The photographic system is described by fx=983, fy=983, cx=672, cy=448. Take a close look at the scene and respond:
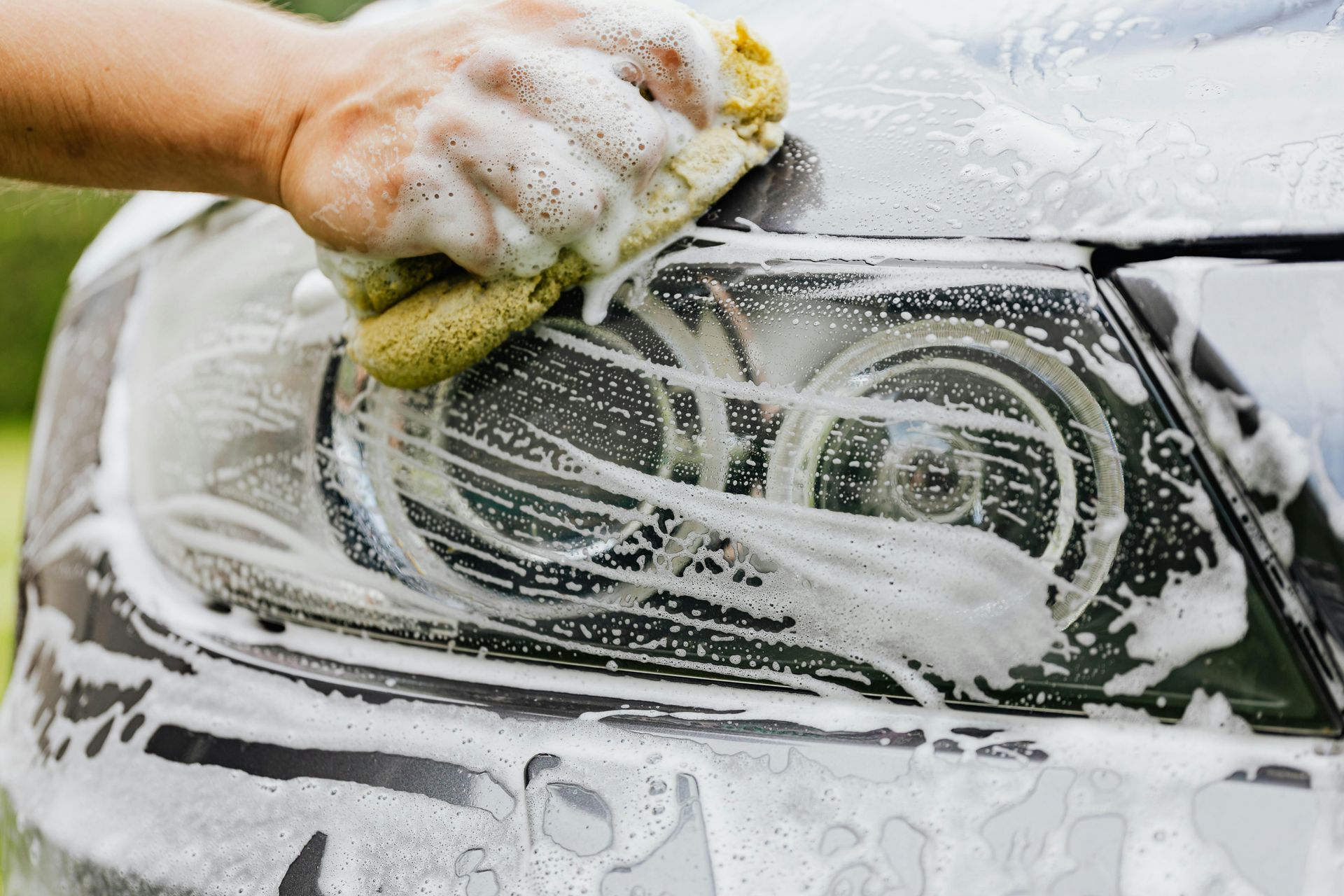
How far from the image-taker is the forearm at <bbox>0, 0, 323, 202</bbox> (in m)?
0.98

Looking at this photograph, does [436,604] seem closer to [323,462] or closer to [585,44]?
[323,462]

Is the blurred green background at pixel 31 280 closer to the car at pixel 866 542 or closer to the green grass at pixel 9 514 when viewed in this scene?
the green grass at pixel 9 514

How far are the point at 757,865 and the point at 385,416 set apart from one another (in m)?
0.55

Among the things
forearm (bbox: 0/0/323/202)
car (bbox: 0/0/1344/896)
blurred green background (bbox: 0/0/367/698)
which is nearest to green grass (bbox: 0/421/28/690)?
blurred green background (bbox: 0/0/367/698)

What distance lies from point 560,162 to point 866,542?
0.42m

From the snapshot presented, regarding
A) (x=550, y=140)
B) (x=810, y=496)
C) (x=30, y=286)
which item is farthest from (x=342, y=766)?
(x=30, y=286)

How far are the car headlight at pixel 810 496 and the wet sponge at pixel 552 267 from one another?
28 millimetres

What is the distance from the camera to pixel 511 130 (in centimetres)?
87

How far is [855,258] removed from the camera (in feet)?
2.73

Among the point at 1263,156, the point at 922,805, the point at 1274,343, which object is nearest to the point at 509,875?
the point at 922,805

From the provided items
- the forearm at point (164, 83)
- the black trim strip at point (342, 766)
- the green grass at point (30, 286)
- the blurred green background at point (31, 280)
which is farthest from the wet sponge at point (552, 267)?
the green grass at point (30, 286)

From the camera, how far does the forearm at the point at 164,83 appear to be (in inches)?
38.4

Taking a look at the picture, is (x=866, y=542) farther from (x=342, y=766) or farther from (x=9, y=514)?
(x=9, y=514)

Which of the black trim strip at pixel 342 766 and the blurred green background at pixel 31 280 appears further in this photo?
the blurred green background at pixel 31 280
